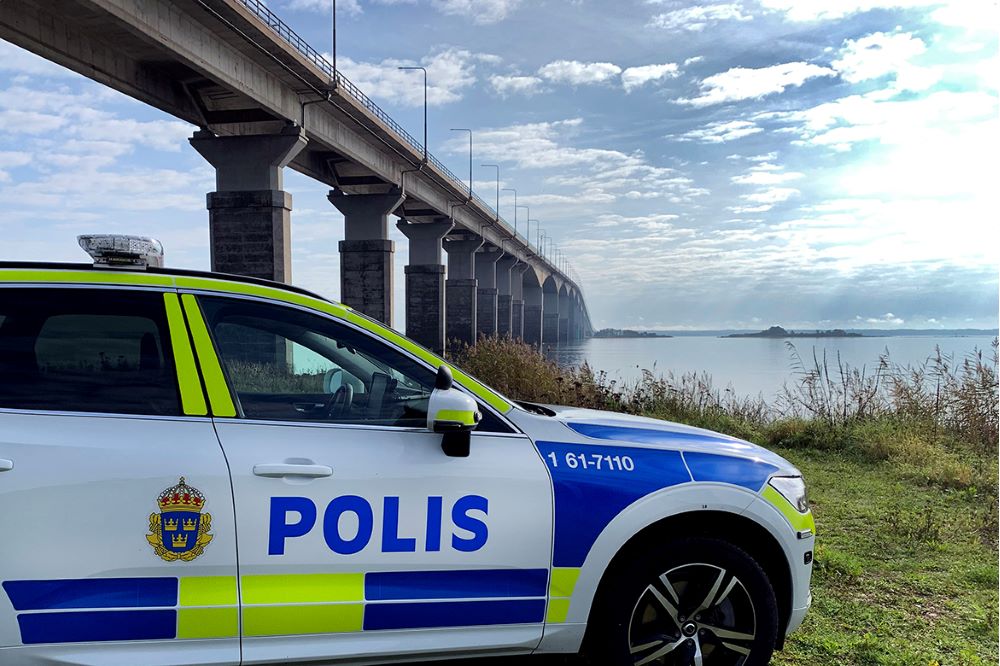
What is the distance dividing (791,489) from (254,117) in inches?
895

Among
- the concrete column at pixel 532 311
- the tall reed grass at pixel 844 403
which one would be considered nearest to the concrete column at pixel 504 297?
the concrete column at pixel 532 311

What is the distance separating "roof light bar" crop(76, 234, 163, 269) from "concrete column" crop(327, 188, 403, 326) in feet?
103

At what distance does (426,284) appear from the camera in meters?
43.3

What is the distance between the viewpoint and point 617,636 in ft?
8.87

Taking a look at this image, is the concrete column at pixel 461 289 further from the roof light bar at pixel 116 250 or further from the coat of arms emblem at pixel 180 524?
the coat of arms emblem at pixel 180 524

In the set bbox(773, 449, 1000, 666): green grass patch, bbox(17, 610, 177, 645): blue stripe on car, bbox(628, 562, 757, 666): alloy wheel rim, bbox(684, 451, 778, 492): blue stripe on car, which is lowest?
bbox(773, 449, 1000, 666): green grass patch

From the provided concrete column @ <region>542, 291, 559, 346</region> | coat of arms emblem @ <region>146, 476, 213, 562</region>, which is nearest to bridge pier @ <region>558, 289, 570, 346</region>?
concrete column @ <region>542, 291, 559, 346</region>

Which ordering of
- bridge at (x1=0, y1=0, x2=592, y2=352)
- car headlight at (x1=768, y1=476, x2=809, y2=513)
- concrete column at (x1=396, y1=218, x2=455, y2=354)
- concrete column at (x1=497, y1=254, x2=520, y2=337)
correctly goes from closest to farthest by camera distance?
→ 1. car headlight at (x1=768, y1=476, x2=809, y2=513)
2. bridge at (x1=0, y1=0, x2=592, y2=352)
3. concrete column at (x1=396, y1=218, x2=455, y2=354)
4. concrete column at (x1=497, y1=254, x2=520, y2=337)

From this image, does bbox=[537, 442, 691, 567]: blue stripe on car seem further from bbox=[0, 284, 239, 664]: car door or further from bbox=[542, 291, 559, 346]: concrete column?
bbox=[542, 291, 559, 346]: concrete column

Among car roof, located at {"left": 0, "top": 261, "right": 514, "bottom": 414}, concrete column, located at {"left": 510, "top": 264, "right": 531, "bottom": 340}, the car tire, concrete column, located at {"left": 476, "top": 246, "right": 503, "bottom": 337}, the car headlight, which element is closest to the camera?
car roof, located at {"left": 0, "top": 261, "right": 514, "bottom": 414}

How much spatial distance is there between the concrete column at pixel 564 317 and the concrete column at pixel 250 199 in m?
85.5

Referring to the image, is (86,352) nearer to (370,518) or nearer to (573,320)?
(370,518)

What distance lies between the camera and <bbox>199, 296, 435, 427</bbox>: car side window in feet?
8.62

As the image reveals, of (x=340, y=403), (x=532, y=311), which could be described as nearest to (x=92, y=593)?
(x=340, y=403)
